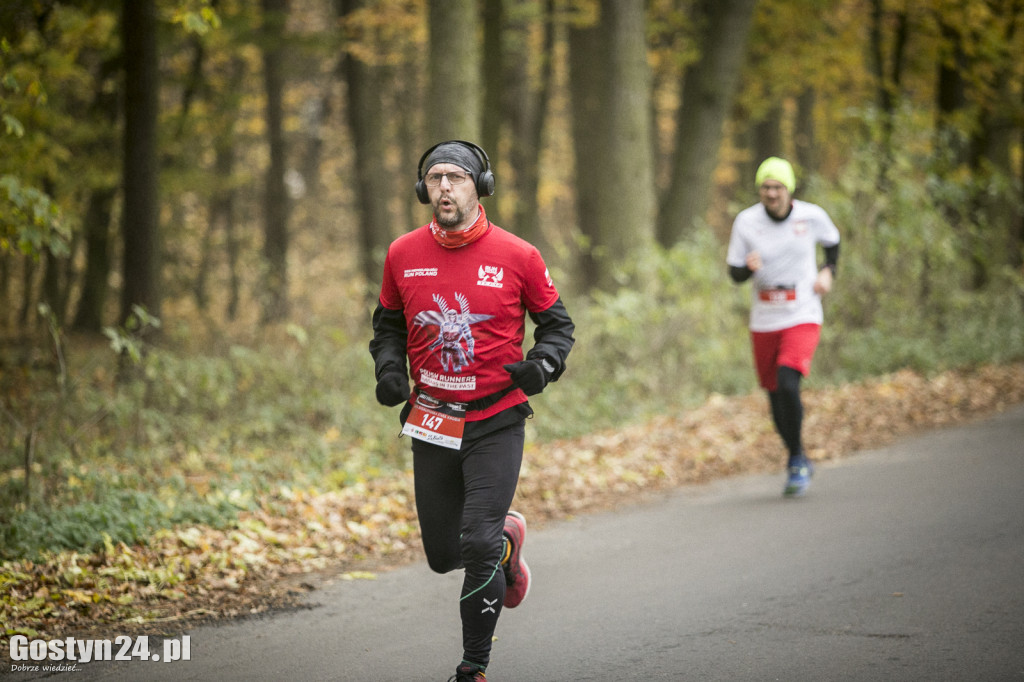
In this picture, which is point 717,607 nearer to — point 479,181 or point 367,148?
point 479,181

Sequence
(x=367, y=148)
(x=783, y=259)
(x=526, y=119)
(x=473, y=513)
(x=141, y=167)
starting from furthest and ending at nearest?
(x=526, y=119)
(x=367, y=148)
(x=141, y=167)
(x=783, y=259)
(x=473, y=513)

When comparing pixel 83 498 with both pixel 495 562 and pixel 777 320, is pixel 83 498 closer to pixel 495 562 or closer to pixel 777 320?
pixel 495 562

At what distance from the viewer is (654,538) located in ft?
23.2

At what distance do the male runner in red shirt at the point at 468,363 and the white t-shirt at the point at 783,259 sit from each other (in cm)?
376

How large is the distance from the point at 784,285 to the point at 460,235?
421cm

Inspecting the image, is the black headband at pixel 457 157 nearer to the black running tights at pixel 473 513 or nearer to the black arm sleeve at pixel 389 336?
the black arm sleeve at pixel 389 336

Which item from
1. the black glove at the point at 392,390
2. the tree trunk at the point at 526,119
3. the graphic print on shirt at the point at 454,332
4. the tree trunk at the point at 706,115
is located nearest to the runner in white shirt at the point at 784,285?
the graphic print on shirt at the point at 454,332

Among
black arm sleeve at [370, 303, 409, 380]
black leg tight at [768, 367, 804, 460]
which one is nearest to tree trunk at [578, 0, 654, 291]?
black leg tight at [768, 367, 804, 460]

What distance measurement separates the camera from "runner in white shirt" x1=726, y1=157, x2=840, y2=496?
306 inches

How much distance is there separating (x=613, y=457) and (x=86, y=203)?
1156cm

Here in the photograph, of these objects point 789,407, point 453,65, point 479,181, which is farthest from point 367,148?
point 479,181

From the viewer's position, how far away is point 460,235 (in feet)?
14.4

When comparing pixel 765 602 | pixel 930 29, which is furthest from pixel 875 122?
pixel 765 602

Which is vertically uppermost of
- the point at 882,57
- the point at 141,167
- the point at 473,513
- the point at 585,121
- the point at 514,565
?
the point at 882,57
